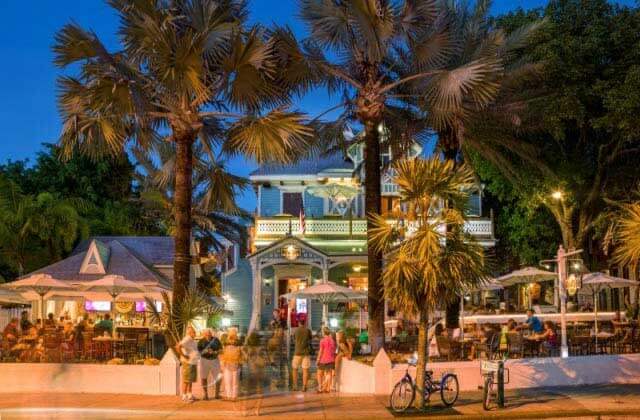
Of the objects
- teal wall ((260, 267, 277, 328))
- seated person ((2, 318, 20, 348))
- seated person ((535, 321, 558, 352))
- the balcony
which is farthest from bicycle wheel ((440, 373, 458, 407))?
teal wall ((260, 267, 277, 328))

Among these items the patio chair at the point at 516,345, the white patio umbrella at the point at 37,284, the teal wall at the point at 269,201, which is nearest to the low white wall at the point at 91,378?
the white patio umbrella at the point at 37,284

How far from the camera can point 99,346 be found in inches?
813

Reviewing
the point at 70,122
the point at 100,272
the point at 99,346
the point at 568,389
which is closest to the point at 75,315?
the point at 100,272

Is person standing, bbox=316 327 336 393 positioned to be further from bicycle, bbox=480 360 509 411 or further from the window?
the window

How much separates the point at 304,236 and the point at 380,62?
48.2 ft

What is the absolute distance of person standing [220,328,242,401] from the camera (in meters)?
16.7

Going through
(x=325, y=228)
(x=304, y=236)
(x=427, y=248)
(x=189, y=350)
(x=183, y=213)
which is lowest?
(x=189, y=350)

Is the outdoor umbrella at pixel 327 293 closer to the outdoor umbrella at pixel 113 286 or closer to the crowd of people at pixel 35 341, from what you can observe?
the outdoor umbrella at pixel 113 286

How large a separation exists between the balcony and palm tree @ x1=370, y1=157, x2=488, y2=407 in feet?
58.6

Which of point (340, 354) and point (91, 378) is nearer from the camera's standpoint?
point (91, 378)

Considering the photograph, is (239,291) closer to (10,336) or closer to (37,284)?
(37,284)

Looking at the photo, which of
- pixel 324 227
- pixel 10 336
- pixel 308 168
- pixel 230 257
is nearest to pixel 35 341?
pixel 10 336

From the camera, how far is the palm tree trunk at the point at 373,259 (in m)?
18.7

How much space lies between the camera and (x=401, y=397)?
15414mm
